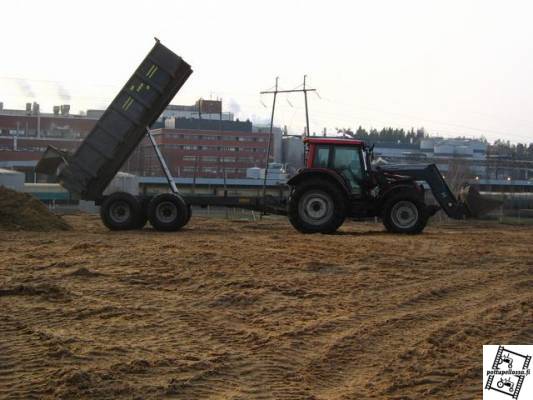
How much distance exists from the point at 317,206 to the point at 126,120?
→ 5.17 m

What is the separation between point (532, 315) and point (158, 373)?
4398 mm

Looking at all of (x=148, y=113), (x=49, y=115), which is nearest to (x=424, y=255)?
(x=148, y=113)

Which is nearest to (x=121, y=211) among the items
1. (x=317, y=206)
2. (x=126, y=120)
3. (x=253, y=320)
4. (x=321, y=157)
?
(x=126, y=120)

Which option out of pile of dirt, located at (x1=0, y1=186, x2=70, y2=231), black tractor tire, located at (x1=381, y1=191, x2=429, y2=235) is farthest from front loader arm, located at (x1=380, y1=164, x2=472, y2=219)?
pile of dirt, located at (x1=0, y1=186, x2=70, y2=231)

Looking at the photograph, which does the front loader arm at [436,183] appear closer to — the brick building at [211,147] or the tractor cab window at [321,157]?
the tractor cab window at [321,157]

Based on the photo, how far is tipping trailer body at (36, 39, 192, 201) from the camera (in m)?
17.0

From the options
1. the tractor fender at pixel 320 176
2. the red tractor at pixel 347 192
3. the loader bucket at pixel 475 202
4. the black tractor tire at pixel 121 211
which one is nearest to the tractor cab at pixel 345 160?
the red tractor at pixel 347 192

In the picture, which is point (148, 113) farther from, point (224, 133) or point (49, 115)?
point (49, 115)

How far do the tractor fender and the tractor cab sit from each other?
0.44ft

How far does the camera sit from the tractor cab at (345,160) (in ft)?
54.6

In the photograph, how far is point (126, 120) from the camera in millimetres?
17172

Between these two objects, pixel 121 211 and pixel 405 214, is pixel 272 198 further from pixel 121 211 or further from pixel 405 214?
pixel 121 211

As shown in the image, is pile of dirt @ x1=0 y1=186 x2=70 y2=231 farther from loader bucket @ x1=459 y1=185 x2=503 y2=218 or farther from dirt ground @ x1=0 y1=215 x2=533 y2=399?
loader bucket @ x1=459 y1=185 x2=503 y2=218

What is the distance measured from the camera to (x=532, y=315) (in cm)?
769
